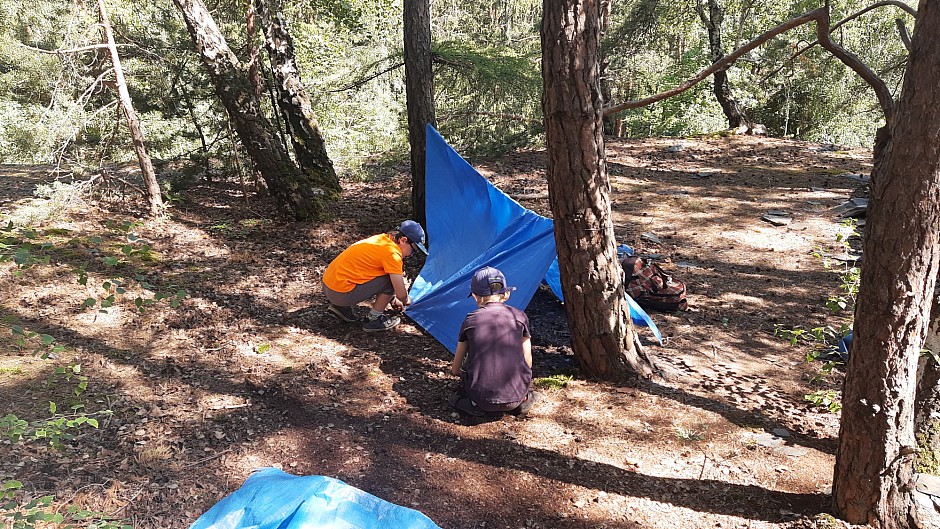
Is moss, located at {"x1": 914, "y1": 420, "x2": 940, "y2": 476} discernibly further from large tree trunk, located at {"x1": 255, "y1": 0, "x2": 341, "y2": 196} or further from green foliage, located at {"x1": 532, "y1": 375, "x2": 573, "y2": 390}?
large tree trunk, located at {"x1": 255, "y1": 0, "x2": 341, "y2": 196}

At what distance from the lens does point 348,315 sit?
17.0 feet

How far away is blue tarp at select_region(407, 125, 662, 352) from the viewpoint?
15.5 ft

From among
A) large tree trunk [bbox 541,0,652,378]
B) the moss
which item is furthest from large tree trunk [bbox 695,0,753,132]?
the moss

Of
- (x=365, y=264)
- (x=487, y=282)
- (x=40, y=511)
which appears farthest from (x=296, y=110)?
(x=40, y=511)

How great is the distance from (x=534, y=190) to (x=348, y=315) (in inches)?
168

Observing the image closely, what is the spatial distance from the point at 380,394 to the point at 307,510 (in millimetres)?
1767

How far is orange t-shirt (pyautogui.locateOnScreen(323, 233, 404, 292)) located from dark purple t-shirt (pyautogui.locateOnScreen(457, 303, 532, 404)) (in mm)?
1492

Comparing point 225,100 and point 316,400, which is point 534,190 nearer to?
point 225,100

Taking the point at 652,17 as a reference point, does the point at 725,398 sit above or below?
below

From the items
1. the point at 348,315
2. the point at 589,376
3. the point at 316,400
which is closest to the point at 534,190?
the point at 348,315

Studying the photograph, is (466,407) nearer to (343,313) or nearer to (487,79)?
(343,313)

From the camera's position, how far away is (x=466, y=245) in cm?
535

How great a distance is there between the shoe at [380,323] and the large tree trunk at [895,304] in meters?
3.45

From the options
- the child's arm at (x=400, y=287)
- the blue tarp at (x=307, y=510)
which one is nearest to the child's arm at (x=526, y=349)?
the blue tarp at (x=307, y=510)
